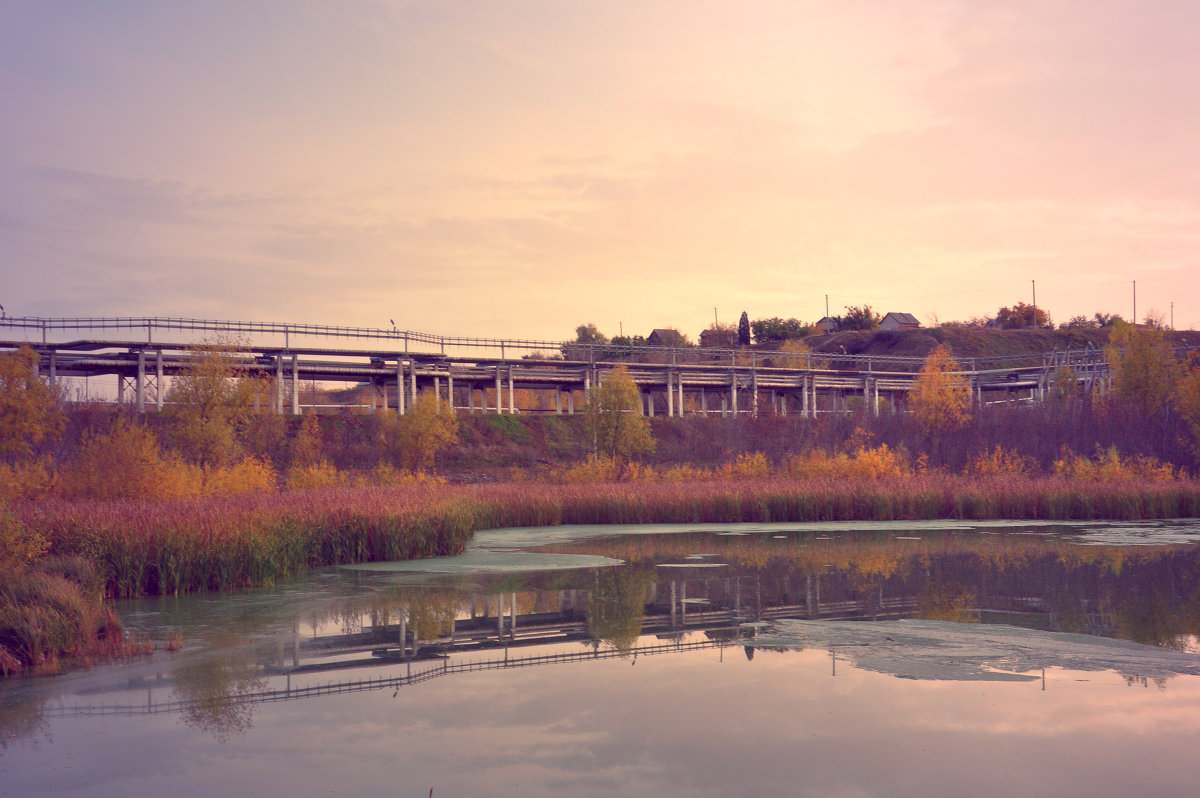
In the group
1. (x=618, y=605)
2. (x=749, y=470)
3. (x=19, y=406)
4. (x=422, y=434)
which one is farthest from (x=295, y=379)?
(x=618, y=605)

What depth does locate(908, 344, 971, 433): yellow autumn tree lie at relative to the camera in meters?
50.3

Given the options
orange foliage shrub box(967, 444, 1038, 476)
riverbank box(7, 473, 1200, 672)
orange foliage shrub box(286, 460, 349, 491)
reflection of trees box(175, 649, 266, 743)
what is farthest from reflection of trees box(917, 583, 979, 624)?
orange foliage shrub box(286, 460, 349, 491)

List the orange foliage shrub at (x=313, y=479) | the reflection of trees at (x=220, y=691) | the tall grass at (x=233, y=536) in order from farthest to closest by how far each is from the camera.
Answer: the orange foliage shrub at (x=313, y=479), the tall grass at (x=233, y=536), the reflection of trees at (x=220, y=691)

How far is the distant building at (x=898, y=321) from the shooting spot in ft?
401

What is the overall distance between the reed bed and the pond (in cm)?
128

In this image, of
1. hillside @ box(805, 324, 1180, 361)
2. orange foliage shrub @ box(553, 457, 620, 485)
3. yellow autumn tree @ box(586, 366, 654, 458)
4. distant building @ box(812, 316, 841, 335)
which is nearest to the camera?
orange foliage shrub @ box(553, 457, 620, 485)

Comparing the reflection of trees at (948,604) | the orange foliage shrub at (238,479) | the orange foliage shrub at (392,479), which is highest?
the orange foliage shrub at (238,479)

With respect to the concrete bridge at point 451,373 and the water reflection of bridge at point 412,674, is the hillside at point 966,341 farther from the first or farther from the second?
the water reflection of bridge at point 412,674

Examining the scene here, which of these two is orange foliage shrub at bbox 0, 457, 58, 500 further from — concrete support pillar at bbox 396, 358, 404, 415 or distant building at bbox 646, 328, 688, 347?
distant building at bbox 646, 328, 688, 347

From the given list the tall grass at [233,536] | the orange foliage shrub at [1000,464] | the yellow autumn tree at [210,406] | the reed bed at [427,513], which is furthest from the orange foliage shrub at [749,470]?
the yellow autumn tree at [210,406]

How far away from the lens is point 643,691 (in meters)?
10.0

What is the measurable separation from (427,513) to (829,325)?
114 metres

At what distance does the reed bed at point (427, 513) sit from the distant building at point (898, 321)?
9309cm

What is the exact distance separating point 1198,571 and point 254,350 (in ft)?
185
